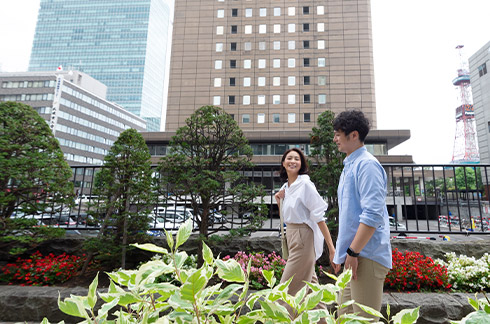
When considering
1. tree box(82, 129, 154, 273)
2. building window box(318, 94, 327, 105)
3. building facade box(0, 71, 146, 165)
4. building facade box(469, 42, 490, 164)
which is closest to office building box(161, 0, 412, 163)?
building window box(318, 94, 327, 105)

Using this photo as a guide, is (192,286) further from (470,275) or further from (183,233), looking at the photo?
(470,275)

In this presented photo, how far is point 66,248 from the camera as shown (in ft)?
15.9

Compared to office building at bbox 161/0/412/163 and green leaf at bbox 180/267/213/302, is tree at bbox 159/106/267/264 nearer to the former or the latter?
green leaf at bbox 180/267/213/302

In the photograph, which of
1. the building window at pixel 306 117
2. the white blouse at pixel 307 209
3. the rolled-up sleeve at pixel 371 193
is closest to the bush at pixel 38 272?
the white blouse at pixel 307 209

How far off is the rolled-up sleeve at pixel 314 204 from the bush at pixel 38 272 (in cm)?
414

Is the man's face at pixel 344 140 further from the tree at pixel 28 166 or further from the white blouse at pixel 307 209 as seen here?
the tree at pixel 28 166

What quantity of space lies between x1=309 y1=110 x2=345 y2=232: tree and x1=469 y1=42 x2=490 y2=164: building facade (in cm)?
5788

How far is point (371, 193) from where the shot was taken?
79.5 inches

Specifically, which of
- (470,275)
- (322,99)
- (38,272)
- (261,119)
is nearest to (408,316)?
(470,275)

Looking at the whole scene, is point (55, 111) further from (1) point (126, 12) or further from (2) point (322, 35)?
(1) point (126, 12)

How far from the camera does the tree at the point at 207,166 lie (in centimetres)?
444

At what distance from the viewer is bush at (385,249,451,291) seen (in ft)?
12.4

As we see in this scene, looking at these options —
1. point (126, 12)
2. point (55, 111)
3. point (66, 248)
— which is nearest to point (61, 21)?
point (126, 12)

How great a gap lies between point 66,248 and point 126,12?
141m
